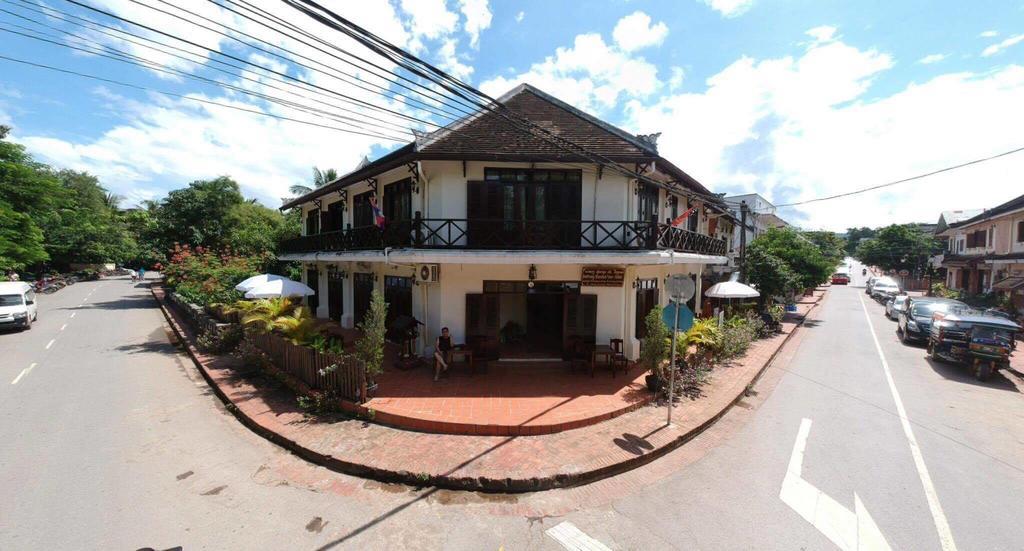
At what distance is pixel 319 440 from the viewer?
6.43 m

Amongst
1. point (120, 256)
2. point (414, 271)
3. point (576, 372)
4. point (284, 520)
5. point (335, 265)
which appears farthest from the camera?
point (120, 256)

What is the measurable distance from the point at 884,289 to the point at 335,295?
4260 centimetres

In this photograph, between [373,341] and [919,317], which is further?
[919,317]

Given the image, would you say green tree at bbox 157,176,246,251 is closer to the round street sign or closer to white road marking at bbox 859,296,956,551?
the round street sign

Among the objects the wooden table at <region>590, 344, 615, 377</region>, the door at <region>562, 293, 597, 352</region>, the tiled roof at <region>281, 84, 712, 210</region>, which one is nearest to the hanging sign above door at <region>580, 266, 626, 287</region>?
the door at <region>562, 293, 597, 352</region>

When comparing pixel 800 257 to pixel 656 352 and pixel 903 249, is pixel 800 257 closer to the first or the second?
pixel 656 352

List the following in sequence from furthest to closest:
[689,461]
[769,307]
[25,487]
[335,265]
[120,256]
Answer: [120,256] → [769,307] → [335,265] → [689,461] → [25,487]

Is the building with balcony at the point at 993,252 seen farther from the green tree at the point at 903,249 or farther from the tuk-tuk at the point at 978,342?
the green tree at the point at 903,249

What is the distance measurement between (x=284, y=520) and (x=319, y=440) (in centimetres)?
187

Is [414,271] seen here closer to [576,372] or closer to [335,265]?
[576,372]

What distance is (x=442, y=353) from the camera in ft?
31.0

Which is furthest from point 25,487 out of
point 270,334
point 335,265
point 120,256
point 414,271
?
point 120,256

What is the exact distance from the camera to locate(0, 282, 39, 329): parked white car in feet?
50.3

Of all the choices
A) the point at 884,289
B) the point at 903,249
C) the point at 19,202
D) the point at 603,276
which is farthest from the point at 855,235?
the point at 19,202
